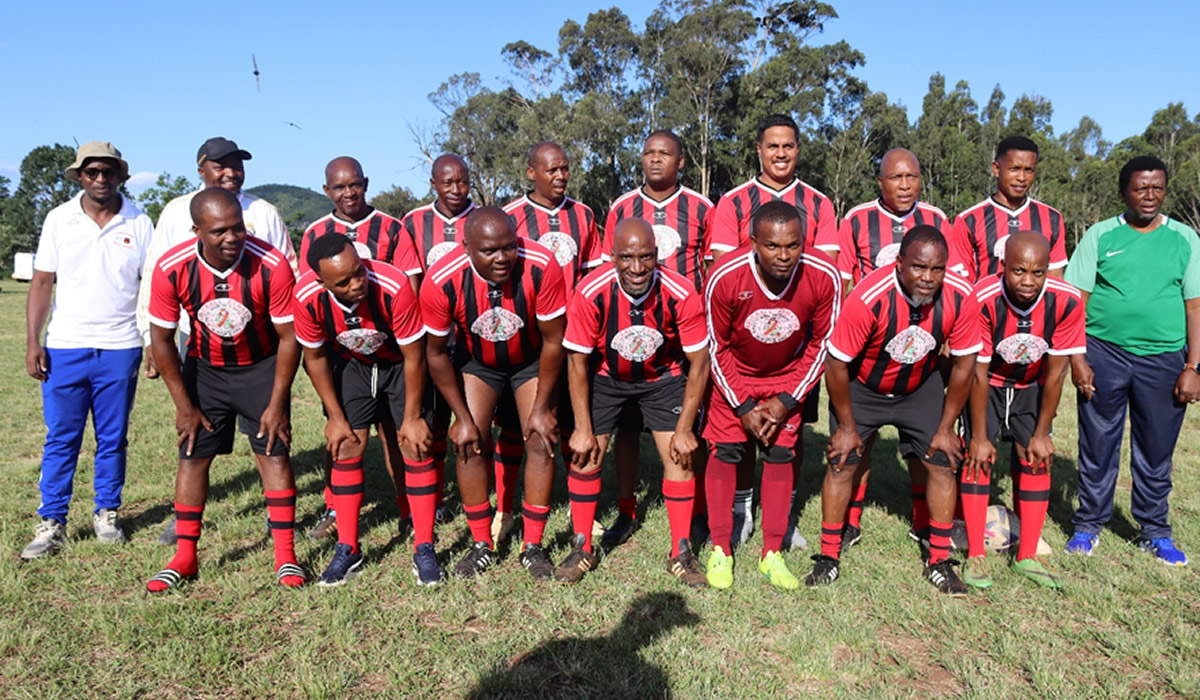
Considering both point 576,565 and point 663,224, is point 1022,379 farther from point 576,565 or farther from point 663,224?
point 576,565

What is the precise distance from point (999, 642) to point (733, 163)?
3505cm

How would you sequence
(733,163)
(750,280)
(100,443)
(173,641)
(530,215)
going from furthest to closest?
(733,163) → (530,215) → (100,443) → (750,280) → (173,641)

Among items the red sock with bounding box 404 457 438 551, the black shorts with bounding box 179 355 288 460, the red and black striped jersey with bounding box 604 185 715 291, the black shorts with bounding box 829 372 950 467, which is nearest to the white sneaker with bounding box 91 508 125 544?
the black shorts with bounding box 179 355 288 460

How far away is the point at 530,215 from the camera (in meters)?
5.69

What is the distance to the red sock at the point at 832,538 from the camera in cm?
466

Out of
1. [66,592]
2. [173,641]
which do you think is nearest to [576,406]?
[173,641]

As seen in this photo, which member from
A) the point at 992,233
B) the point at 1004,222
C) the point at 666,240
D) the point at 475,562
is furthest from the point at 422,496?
the point at 1004,222

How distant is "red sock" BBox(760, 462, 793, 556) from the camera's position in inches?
183

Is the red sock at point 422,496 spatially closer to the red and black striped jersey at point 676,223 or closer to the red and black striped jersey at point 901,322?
the red and black striped jersey at point 676,223

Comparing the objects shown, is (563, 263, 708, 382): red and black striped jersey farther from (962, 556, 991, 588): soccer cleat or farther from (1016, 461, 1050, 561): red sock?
(1016, 461, 1050, 561): red sock

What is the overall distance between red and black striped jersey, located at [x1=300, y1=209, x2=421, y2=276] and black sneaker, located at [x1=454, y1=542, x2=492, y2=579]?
6.63 feet

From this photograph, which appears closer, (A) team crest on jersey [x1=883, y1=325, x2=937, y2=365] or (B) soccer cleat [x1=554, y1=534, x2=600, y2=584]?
(A) team crest on jersey [x1=883, y1=325, x2=937, y2=365]

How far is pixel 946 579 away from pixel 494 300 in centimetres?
313

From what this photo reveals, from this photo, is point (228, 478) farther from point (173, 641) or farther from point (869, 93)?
point (869, 93)
